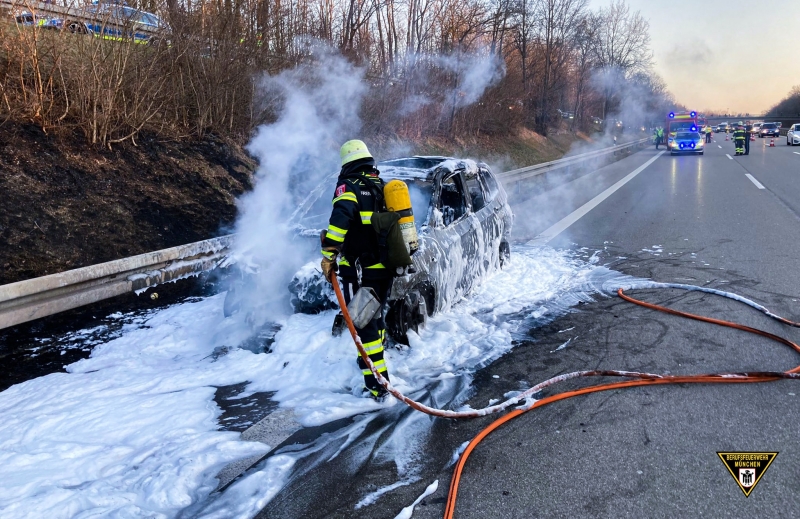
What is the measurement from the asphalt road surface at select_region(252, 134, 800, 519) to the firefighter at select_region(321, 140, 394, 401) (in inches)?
22.9

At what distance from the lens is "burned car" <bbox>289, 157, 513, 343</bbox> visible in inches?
197

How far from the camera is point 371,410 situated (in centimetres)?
398

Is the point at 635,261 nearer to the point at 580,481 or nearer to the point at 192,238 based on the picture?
the point at 580,481

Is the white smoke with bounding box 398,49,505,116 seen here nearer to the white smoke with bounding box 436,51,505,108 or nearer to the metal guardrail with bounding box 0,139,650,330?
the white smoke with bounding box 436,51,505,108

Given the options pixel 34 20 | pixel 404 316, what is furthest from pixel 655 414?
pixel 34 20

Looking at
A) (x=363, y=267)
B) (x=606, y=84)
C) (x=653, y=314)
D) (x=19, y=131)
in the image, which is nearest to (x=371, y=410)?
(x=363, y=267)

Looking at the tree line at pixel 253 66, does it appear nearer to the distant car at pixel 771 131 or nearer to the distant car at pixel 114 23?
the distant car at pixel 114 23

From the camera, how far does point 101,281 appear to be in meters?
6.51

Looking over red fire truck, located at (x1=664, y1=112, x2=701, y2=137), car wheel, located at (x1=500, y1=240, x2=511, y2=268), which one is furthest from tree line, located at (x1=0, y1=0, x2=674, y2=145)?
red fire truck, located at (x1=664, y1=112, x2=701, y2=137)

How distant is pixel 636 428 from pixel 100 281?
5739mm

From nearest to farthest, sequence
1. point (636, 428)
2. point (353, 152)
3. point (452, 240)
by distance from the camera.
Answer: point (636, 428) < point (353, 152) < point (452, 240)

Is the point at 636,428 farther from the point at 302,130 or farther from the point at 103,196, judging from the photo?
the point at 302,130

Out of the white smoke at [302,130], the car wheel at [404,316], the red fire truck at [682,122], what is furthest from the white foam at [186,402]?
the red fire truck at [682,122]

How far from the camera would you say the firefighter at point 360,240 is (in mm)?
4062
